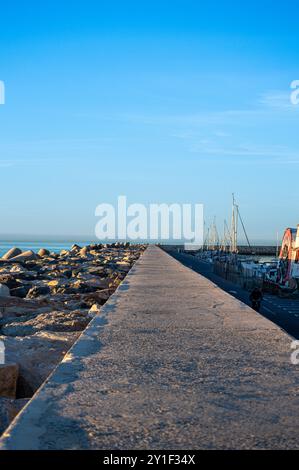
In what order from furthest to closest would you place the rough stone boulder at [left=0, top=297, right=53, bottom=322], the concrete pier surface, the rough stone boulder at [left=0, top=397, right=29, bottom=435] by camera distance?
1. the rough stone boulder at [left=0, top=297, right=53, bottom=322]
2. the rough stone boulder at [left=0, top=397, right=29, bottom=435]
3. the concrete pier surface

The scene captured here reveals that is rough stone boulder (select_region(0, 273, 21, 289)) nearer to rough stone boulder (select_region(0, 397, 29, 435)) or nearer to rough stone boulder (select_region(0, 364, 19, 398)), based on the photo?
rough stone boulder (select_region(0, 364, 19, 398))

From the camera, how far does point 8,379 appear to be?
3736 mm

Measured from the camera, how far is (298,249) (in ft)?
→ 145

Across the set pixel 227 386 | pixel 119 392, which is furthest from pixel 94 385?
pixel 227 386

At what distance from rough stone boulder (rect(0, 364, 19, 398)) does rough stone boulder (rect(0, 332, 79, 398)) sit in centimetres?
10

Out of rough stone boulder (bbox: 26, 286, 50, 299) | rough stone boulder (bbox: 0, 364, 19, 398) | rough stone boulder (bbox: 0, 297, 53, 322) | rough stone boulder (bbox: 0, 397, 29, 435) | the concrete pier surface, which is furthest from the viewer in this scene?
rough stone boulder (bbox: 26, 286, 50, 299)

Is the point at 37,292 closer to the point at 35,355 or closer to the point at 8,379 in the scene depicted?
the point at 35,355

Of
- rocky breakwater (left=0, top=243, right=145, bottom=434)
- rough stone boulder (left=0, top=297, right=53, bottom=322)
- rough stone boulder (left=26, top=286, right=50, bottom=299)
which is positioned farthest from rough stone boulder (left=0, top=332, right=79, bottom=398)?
rough stone boulder (left=26, top=286, right=50, bottom=299)

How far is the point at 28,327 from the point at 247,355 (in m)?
3.14

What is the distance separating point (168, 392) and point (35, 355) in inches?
72.4

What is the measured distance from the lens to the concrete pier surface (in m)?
2.32

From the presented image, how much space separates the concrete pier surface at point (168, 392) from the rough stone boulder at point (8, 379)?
385mm

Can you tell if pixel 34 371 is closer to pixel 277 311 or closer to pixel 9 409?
pixel 9 409

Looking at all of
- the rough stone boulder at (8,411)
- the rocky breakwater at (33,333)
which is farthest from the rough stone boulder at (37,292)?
the rough stone boulder at (8,411)
